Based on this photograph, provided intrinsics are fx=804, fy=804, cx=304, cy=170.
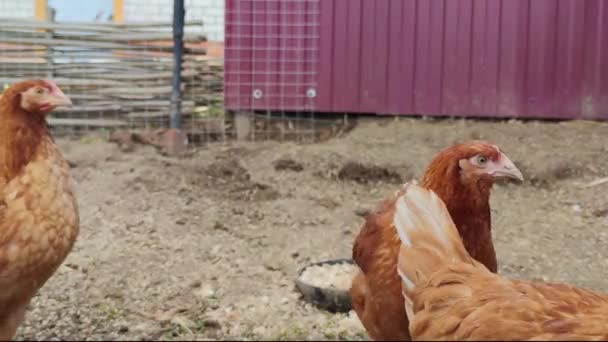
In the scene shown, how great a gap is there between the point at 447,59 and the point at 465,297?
5.05m

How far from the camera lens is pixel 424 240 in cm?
237

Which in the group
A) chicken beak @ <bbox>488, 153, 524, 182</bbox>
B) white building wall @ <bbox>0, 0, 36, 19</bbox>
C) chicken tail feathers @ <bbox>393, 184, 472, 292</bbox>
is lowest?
chicken tail feathers @ <bbox>393, 184, 472, 292</bbox>

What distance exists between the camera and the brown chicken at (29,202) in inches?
116

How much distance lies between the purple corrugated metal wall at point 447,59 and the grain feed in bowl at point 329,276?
10.3 ft

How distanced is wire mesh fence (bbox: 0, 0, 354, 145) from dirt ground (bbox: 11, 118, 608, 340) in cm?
36

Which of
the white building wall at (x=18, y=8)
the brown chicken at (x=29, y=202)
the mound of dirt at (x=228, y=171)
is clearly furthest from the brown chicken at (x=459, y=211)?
the white building wall at (x=18, y=8)

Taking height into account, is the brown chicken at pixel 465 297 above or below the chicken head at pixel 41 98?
below

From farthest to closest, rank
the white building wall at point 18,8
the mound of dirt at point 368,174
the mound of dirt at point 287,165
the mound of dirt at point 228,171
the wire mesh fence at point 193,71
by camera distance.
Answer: the white building wall at point 18,8, the wire mesh fence at point 193,71, the mound of dirt at point 287,165, the mound of dirt at point 228,171, the mound of dirt at point 368,174

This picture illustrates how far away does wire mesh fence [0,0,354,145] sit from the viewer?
7.06 m

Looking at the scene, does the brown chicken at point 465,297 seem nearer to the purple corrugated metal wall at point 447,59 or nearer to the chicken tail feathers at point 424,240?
the chicken tail feathers at point 424,240

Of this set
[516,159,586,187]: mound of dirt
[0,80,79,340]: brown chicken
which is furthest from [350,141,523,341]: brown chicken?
[516,159,586,187]: mound of dirt

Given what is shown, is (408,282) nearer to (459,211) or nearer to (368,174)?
(459,211)

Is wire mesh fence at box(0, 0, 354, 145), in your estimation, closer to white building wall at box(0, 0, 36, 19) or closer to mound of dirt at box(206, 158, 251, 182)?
mound of dirt at box(206, 158, 251, 182)

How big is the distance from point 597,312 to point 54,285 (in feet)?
9.34
